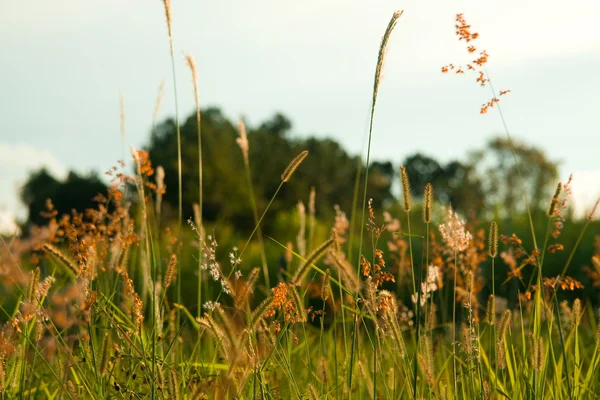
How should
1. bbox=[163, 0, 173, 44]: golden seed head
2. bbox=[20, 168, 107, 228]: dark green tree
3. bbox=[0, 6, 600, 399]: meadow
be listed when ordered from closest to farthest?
bbox=[0, 6, 600, 399]: meadow, bbox=[163, 0, 173, 44]: golden seed head, bbox=[20, 168, 107, 228]: dark green tree

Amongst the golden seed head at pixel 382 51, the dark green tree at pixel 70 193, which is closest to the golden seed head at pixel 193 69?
the golden seed head at pixel 382 51

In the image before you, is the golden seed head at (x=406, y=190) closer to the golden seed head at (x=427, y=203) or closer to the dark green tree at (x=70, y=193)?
the golden seed head at (x=427, y=203)

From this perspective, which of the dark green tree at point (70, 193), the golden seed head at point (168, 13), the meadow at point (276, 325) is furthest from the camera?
the dark green tree at point (70, 193)

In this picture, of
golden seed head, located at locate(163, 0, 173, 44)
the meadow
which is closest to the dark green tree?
the meadow

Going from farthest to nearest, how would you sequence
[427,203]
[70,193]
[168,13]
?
1. [70,193]
2. [168,13]
3. [427,203]

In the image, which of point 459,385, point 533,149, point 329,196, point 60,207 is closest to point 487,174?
point 533,149

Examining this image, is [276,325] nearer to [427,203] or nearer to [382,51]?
[427,203]

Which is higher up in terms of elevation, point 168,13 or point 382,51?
point 168,13

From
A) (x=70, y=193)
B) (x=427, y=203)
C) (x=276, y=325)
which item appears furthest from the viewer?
(x=70, y=193)

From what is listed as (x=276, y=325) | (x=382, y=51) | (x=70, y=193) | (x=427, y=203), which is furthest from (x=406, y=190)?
(x=70, y=193)

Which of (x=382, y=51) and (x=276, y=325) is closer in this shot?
(x=382, y=51)

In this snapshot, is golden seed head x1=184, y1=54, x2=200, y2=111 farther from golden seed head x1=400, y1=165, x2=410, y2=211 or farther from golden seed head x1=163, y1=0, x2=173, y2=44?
golden seed head x1=400, y1=165, x2=410, y2=211

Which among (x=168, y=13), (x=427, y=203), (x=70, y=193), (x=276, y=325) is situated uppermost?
(x=168, y=13)

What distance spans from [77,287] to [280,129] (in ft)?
157
